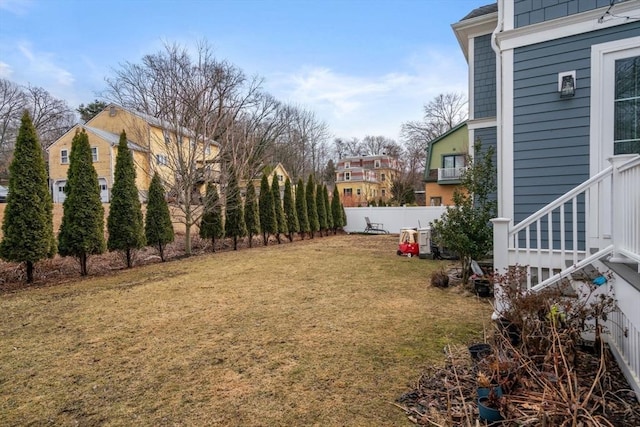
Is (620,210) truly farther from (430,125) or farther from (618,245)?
(430,125)

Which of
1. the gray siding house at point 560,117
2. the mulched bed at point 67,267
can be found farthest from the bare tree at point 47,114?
the gray siding house at point 560,117

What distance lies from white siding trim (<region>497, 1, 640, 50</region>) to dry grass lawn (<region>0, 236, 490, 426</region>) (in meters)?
3.54

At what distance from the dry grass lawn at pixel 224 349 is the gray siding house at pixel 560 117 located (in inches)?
48.9

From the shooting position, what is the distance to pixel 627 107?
3893mm

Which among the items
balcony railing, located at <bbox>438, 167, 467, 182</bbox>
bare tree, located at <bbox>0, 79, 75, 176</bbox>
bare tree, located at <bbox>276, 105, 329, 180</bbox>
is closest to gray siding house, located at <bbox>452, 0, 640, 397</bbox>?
balcony railing, located at <bbox>438, 167, 467, 182</bbox>

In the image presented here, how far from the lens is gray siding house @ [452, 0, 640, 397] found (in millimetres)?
3684

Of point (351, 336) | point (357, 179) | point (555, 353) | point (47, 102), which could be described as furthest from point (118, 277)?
point (357, 179)

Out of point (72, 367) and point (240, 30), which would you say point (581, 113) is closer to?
point (72, 367)

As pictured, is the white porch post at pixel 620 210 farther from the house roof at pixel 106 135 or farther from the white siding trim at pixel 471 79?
the house roof at pixel 106 135

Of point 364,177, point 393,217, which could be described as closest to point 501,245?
point 393,217

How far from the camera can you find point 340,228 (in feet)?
67.6

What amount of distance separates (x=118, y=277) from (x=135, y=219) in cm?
165

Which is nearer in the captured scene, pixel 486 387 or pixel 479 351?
pixel 486 387

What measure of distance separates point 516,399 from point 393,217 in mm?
18071
